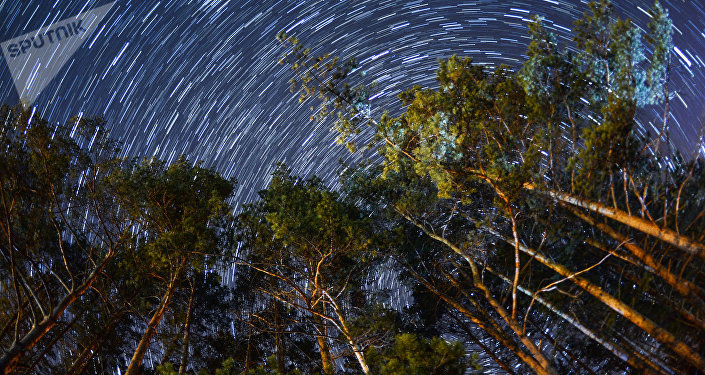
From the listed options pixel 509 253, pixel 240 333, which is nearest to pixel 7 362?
pixel 240 333

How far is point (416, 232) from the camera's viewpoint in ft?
43.5

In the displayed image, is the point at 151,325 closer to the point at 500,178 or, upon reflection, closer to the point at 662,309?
the point at 500,178

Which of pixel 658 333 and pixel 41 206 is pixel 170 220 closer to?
pixel 41 206

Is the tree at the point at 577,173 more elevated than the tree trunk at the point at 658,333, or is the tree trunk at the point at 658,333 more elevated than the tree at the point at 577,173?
the tree at the point at 577,173

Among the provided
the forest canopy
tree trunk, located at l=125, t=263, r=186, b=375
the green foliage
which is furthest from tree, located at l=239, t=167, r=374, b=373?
tree trunk, located at l=125, t=263, r=186, b=375

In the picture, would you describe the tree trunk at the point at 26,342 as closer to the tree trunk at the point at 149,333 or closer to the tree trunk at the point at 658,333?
the tree trunk at the point at 149,333

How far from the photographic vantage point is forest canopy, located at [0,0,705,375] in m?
7.03

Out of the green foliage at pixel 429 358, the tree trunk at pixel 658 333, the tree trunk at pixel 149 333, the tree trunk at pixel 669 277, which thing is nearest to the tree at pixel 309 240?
the green foliage at pixel 429 358

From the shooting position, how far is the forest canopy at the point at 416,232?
7027mm

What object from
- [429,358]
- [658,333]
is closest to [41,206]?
[429,358]

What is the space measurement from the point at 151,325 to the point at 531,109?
944cm

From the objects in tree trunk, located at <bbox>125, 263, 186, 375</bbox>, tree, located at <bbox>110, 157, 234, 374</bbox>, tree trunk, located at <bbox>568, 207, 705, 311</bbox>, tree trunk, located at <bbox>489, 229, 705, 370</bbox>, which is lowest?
tree trunk, located at <bbox>489, 229, 705, 370</bbox>

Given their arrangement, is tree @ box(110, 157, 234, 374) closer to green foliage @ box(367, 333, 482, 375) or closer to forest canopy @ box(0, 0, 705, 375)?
forest canopy @ box(0, 0, 705, 375)

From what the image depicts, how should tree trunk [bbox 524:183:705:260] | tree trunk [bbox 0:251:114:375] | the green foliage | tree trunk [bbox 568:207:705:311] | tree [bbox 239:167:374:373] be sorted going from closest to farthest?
tree trunk [bbox 0:251:114:375]
tree trunk [bbox 524:183:705:260]
the green foliage
tree trunk [bbox 568:207:705:311]
tree [bbox 239:167:374:373]
